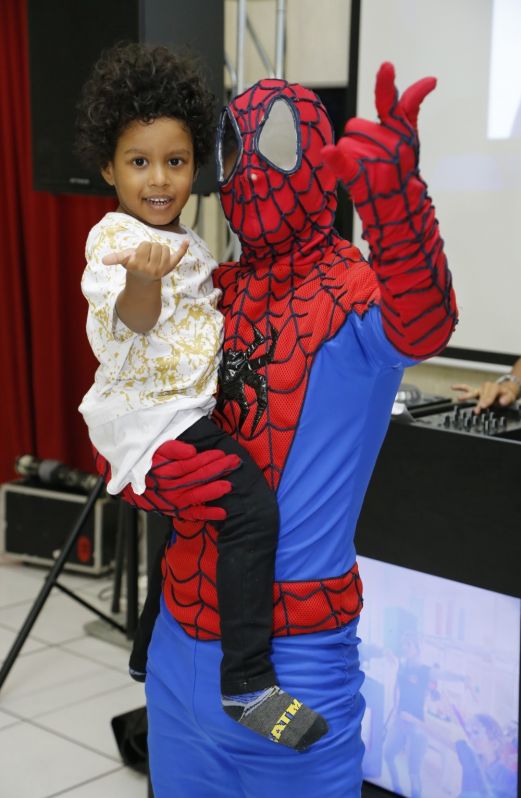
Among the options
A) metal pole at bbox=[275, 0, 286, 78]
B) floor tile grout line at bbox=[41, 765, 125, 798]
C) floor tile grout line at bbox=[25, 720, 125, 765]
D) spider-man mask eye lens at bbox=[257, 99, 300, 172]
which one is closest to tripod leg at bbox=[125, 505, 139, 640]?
floor tile grout line at bbox=[25, 720, 125, 765]

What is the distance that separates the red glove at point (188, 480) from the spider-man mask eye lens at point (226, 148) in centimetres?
33

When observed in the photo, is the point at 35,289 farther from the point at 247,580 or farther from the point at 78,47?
the point at 247,580

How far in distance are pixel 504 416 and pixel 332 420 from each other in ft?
3.42

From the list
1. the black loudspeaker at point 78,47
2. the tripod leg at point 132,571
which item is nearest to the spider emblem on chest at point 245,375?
→ the black loudspeaker at point 78,47

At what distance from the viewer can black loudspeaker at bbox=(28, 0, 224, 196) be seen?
2.49 metres

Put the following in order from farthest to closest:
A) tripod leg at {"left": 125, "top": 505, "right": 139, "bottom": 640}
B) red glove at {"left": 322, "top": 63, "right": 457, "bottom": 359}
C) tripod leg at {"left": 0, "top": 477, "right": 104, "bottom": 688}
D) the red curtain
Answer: the red curtain → tripod leg at {"left": 125, "top": 505, "right": 139, "bottom": 640} → tripod leg at {"left": 0, "top": 477, "right": 104, "bottom": 688} → red glove at {"left": 322, "top": 63, "right": 457, "bottom": 359}

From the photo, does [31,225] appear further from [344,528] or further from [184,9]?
[344,528]

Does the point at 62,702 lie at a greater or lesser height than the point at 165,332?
lesser

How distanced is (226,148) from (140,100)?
0.13 meters

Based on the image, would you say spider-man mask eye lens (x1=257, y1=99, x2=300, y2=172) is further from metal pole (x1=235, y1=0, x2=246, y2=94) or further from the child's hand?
metal pole (x1=235, y1=0, x2=246, y2=94)

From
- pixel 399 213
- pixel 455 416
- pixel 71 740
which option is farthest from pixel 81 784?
pixel 399 213

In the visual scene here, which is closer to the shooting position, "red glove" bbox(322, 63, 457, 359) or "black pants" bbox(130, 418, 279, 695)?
"red glove" bbox(322, 63, 457, 359)

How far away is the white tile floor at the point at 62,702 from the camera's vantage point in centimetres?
250

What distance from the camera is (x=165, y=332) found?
4.11 feet
